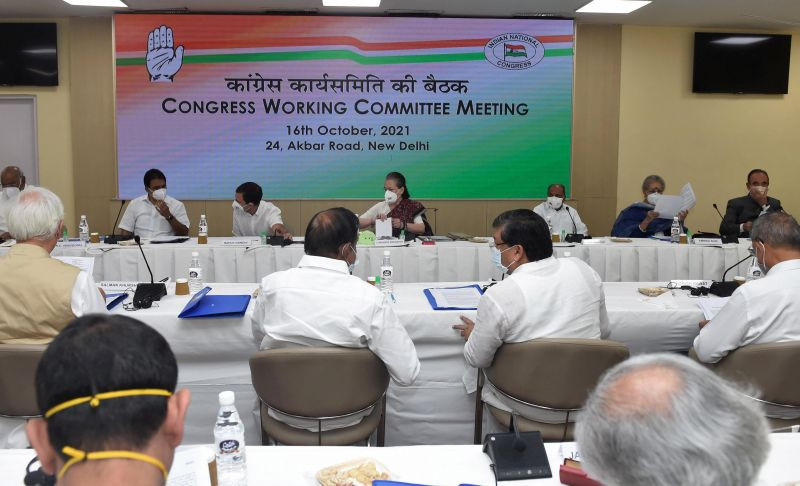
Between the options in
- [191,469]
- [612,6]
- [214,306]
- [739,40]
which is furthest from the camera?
[739,40]

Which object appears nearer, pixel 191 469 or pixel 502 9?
pixel 191 469

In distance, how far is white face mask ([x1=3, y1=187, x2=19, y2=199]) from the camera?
19.4ft

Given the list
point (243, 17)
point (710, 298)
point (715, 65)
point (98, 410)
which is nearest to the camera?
point (98, 410)

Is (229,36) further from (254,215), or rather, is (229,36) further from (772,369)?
(772,369)

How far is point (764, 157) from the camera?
7887 millimetres

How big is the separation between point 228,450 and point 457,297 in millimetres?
1953

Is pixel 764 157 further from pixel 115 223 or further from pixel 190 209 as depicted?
pixel 115 223

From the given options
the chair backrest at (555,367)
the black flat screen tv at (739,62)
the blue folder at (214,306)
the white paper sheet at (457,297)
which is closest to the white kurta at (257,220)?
the blue folder at (214,306)

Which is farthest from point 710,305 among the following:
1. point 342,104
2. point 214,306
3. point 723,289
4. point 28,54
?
point 28,54

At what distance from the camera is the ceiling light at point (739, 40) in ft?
24.7

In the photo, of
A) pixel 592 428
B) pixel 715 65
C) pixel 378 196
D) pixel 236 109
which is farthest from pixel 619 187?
pixel 592 428

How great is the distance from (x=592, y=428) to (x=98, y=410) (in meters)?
0.67

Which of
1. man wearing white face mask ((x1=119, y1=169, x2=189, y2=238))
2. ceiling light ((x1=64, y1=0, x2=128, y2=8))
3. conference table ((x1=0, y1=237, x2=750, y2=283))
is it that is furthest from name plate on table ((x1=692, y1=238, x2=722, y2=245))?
ceiling light ((x1=64, y1=0, x2=128, y2=8))

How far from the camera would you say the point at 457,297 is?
10.8 ft
